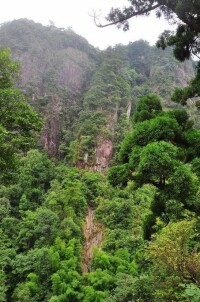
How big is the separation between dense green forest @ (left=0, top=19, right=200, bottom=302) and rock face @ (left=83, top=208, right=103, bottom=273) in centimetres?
9

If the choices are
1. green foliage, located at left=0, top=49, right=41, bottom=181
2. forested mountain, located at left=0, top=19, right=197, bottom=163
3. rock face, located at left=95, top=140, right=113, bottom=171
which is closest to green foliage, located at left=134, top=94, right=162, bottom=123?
green foliage, located at left=0, top=49, right=41, bottom=181

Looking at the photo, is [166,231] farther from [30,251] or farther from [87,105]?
[87,105]

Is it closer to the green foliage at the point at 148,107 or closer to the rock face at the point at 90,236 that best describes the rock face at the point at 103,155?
the rock face at the point at 90,236

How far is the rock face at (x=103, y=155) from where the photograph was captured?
3769cm

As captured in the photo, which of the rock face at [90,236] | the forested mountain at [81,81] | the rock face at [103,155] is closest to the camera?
the rock face at [90,236]

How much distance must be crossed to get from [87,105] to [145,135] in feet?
131

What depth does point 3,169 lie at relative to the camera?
6.94 m

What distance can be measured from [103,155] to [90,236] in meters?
12.5

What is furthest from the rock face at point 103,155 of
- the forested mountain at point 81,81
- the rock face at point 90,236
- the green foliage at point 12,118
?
the green foliage at point 12,118

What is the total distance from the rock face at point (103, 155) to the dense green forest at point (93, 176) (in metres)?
0.12

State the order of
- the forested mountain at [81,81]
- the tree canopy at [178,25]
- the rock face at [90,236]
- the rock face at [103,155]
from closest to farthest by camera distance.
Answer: the tree canopy at [178,25]
the rock face at [90,236]
the rock face at [103,155]
the forested mountain at [81,81]

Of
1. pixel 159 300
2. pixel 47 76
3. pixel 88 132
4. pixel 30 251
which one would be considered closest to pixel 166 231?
pixel 159 300

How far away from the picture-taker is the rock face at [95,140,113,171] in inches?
1484

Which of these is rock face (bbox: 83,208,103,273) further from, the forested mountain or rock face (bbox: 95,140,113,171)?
the forested mountain
